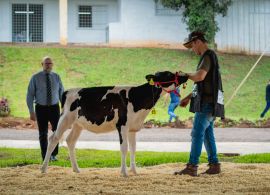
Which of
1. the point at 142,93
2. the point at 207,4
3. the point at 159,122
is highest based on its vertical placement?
the point at 207,4

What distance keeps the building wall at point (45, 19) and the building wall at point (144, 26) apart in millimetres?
4342

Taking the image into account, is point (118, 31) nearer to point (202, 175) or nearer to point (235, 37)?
point (235, 37)

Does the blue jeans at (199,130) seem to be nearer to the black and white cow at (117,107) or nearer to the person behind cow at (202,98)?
the person behind cow at (202,98)

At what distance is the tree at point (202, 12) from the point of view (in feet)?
142

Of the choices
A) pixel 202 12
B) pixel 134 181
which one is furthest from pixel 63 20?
pixel 134 181

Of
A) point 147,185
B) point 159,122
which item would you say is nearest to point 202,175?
point 147,185

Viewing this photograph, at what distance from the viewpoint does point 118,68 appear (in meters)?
41.2

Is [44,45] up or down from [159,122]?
up

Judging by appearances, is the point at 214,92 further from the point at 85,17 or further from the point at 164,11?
the point at 85,17

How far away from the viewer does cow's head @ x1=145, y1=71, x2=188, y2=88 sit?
1311 cm

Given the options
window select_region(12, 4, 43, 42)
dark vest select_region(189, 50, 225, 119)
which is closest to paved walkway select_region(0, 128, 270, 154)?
dark vest select_region(189, 50, 225, 119)

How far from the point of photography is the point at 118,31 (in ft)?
152

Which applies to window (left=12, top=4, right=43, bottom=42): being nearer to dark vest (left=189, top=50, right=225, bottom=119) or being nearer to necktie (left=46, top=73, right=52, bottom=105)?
necktie (left=46, top=73, right=52, bottom=105)

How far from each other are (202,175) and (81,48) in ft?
108
